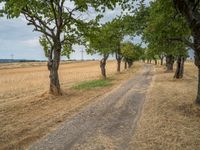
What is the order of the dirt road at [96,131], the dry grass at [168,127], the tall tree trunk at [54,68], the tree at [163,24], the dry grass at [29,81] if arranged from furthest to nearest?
the dry grass at [29,81] < the tall tree trunk at [54,68] < the tree at [163,24] < the dry grass at [168,127] < the dirt road at [96,131]

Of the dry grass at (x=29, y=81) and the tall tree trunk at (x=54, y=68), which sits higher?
the tall tree trunk at (x=54, y=68)

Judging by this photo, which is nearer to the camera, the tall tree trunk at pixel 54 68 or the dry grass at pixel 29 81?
the tall tree trunk at pixel 54 68

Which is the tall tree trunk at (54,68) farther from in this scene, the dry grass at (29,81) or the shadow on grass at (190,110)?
the shadow on grass at (190,110)

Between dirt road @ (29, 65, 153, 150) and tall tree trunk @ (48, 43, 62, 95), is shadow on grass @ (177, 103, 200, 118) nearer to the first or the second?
dirt road @ (29, 65, 153, 150)

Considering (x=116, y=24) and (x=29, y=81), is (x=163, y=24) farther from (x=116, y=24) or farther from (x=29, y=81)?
(x=29, y=81)

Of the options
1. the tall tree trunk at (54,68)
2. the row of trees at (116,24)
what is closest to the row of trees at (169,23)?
the row of trees at (116,24)

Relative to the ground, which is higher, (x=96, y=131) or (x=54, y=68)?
(x=54, y=68)

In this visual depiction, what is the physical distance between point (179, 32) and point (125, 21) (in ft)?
11.2

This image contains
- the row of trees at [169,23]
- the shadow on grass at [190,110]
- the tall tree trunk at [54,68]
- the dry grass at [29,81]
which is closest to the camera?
the row of trees at [169,23]

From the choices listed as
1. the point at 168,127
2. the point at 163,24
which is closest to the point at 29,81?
the point at 163,24

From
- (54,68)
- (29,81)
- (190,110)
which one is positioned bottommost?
(29,81)

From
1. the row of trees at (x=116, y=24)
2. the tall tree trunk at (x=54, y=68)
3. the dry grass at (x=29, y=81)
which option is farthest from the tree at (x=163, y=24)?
the dry grass at (x=29, y=81)

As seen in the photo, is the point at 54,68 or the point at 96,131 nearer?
the point at 96,131

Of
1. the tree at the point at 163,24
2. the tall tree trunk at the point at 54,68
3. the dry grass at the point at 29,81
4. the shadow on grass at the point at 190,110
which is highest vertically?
the tree at the point at 163,24
